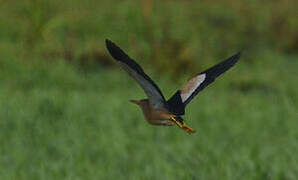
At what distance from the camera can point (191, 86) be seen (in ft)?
1.62

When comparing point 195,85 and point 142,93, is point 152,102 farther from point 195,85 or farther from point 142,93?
point 142,93

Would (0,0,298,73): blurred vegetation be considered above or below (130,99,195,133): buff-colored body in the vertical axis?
above

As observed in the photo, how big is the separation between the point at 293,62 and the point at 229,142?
3.94 meters

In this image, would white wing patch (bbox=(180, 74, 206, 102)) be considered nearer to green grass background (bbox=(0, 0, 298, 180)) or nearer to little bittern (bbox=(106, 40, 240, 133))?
little bittern (bbox=(106, 40, 240, 133))

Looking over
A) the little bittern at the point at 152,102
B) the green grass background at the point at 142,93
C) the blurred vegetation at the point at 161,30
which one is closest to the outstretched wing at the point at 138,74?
the little bittern at the point at 152,102

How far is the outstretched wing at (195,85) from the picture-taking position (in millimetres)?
462

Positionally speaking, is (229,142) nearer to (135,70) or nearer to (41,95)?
(41,95)

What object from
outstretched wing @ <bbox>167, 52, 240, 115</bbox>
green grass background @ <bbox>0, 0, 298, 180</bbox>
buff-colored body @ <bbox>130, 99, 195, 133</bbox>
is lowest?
buff-colored body @ <bbox>130, 99, 195, 133</bbox>

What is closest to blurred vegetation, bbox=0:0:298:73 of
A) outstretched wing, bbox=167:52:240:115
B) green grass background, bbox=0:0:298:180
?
green grass background, bbox=0:0:298:180

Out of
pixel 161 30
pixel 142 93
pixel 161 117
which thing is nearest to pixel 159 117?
pixel 161 117

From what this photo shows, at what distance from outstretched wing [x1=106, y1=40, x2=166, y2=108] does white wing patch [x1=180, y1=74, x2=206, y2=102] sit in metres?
0.05

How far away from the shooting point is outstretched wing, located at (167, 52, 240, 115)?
1.52 ft

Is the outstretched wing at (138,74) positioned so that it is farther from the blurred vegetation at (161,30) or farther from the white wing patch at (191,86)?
the blurred vegetation at (161,30)

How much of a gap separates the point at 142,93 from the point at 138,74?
4828mm
